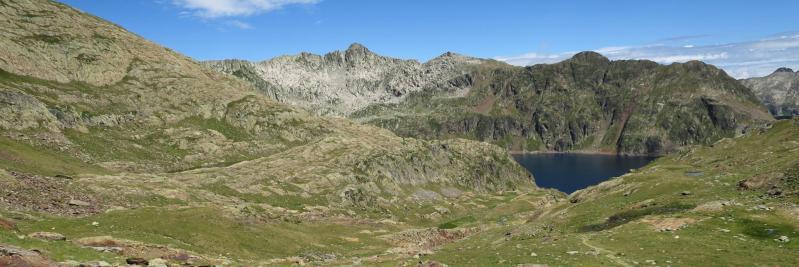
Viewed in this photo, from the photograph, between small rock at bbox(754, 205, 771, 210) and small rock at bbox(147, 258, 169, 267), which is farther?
small rock at bbox(754, 205, 771, 210)

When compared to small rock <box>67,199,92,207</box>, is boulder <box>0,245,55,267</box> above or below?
above

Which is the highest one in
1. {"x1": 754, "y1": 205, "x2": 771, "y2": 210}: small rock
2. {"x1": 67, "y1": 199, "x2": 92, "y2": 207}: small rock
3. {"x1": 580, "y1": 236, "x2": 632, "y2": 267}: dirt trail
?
{"x1": 67, "y1": 199, "x2": 92, "y2": 207}: small rock

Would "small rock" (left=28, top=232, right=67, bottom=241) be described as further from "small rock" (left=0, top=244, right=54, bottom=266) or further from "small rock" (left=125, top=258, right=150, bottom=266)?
"small rock" (left=0, top=244, right=54, bottom=266)

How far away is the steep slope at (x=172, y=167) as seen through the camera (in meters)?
57.4

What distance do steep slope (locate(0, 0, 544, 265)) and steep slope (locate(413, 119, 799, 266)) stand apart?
618 inches

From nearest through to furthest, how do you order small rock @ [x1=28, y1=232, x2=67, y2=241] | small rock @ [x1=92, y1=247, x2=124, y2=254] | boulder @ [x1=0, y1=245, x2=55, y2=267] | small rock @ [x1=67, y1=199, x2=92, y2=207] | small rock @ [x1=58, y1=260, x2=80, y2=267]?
1. boulder @ [x1=0, y1=245, x2=55, y2=267]
2. small rock @ [x1=58, y1=260, x2=80, y2=267]
3. small rock @ [x1=92, y1=247, x2=124, y2=254]
4. small rock @ [x1=28, y1=232, x2=67, y2=241]
5. small rock @ [x1=67, y1=199, x2=92, y2=207]

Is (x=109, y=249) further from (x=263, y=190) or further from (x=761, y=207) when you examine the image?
(x=263, y=190)

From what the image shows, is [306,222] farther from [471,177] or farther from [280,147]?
[471,177]

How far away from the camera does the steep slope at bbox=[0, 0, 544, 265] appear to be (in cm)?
5741

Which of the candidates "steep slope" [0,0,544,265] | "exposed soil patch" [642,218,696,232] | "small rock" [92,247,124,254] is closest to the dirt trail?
"exposed soil patch" [642,218,696,232]

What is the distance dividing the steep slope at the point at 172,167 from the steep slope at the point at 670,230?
15698 mm

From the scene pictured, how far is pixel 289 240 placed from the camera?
68.8 m

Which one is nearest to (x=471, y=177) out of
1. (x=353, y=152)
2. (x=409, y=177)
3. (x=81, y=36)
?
(x=409, y=177)

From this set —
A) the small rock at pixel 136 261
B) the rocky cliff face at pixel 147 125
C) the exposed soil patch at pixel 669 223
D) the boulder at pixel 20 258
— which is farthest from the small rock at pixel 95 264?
the rocky cliff face at pixel 147 125
